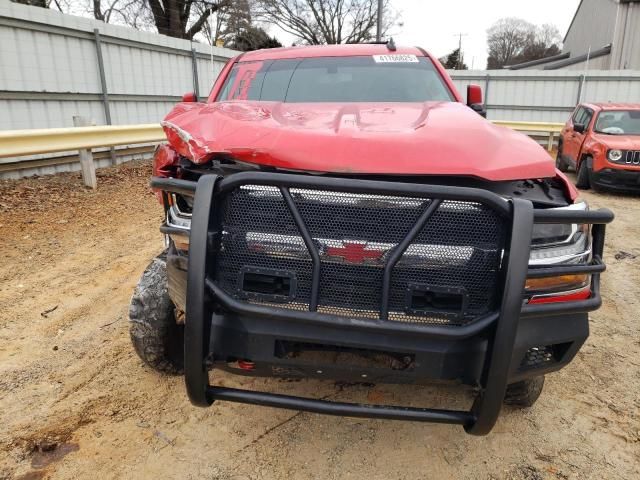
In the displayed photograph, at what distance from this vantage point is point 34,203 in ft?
18.9

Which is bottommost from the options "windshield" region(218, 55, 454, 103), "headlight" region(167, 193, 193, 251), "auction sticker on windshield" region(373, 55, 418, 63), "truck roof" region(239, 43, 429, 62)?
"headlight" region(167, 193, 193, 251)

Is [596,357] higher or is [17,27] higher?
[17,27]

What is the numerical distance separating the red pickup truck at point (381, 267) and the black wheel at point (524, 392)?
0.44 m

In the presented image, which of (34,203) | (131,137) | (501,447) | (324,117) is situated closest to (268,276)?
(324,117)

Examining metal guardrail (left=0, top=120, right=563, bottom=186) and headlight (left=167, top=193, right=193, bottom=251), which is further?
metal guardrail (left=0, top=120, right=563, bottom=186)

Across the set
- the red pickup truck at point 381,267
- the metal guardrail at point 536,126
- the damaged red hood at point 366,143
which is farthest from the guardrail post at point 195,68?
the red pickup truck at point 381,267

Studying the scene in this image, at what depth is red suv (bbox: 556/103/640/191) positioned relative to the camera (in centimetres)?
786

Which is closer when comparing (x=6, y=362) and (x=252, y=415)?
(x=252, y=415)

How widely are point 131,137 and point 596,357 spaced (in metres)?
6.62

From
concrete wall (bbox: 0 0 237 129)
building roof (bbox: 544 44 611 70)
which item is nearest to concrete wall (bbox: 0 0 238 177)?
concrete wall (bbox: 0 0 237 129)

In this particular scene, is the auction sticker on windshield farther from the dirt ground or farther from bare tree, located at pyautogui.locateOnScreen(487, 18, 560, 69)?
bare tree, located at pyautogui.locateOnScreen(487, 18, 560, 69)

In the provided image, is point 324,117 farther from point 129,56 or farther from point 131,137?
point 129,56

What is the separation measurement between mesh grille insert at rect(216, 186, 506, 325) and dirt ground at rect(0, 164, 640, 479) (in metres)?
0.46

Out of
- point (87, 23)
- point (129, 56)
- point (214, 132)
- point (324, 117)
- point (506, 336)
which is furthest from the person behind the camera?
point (129, 56)
